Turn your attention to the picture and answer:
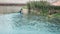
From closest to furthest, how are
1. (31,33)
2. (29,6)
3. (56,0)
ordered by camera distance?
(31,33)
(29,6)
(56,0)

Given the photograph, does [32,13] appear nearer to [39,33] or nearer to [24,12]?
[24,12]

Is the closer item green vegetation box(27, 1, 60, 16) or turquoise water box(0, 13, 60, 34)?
turquoise water box(0, 13, 60, 34)

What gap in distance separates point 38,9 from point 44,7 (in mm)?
517

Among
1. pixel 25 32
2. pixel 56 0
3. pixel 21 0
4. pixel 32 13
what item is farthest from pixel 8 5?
pixel 25 32

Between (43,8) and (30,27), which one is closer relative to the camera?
(30,27)

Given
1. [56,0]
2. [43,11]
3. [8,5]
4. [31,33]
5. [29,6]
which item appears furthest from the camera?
[8,5]

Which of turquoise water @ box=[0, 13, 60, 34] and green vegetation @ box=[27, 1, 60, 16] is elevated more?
green vegetation @ box=[27, 1, 60, 16]

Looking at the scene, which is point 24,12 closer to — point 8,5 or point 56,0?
point 56,0

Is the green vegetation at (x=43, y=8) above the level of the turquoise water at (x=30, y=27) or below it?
above

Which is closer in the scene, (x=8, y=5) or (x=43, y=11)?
(x=43, y=11)

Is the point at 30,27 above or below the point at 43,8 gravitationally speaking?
below

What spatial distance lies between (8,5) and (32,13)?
6851 mm

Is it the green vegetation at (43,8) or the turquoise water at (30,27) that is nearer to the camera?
the turquoise water at (30,27)

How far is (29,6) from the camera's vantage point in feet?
46.6
